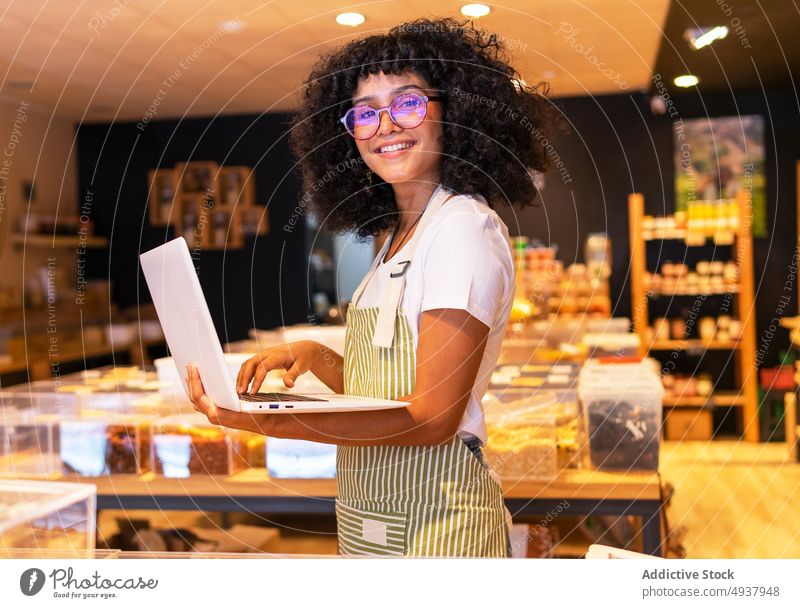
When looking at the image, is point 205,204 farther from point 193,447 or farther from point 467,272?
point 467,272

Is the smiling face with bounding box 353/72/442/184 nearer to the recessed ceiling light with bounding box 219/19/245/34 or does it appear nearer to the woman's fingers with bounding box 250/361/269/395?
the woman's fingers with bounding box 250/361/269/395

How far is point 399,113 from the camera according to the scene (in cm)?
120

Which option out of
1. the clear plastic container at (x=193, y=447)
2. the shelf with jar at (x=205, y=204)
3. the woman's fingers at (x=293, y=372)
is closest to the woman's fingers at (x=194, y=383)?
the woman's fingers at (x=293, y=372)

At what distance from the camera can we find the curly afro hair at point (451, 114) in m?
1.24

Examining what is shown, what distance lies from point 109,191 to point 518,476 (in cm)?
508

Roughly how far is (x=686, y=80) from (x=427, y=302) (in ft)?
15.0

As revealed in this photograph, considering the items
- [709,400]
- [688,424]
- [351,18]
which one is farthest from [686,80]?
[351,18]

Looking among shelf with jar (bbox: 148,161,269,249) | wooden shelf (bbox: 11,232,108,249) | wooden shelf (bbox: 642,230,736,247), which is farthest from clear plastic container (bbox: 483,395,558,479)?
shelf with jar (bbox: 148,161,269,249)

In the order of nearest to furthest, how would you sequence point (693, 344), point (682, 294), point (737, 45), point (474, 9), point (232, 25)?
1. point (474, 9)
2. point (232, 25)
3. point (737, 45)
4. point (693, 344)
5. point (682, 294)

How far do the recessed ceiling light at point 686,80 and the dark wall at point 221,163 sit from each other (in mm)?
2577

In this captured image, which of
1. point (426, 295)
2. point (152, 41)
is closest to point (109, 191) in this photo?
point (152, 41)

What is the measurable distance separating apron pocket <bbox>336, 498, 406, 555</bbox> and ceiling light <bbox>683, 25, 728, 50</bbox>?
2904 millimetres
